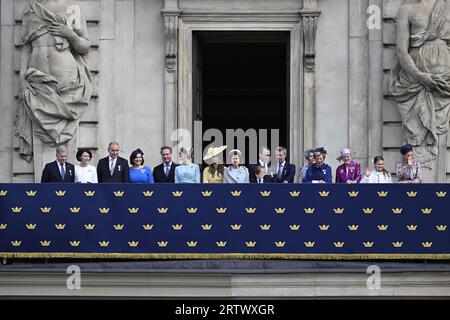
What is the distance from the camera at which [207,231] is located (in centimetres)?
2805

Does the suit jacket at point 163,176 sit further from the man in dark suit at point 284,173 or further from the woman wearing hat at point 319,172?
the woman wearing hat at point 319,172

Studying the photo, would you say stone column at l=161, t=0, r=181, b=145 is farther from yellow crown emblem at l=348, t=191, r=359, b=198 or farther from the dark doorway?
the dark doorway

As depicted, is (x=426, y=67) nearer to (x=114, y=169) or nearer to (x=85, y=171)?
(x=114, y=169)

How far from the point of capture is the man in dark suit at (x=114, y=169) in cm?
2848

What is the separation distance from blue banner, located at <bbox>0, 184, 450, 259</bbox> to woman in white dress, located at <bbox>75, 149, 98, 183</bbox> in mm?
669

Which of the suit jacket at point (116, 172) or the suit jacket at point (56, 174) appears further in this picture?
the suit jacket at point (56, 174)

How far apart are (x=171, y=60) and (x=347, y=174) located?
16.6ft

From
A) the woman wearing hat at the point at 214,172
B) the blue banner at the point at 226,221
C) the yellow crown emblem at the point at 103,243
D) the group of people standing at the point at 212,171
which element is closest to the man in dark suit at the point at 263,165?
the group of people standing at the point at 212,171

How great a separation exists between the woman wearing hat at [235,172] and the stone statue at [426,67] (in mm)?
4481

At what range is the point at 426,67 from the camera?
31.7 meters

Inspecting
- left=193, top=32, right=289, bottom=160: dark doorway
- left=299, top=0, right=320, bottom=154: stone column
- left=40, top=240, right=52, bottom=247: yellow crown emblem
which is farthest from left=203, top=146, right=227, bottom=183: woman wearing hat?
left=193, top=32, right=289, bottom=160: dark doorway

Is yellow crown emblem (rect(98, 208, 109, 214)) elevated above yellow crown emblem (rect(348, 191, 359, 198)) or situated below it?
below

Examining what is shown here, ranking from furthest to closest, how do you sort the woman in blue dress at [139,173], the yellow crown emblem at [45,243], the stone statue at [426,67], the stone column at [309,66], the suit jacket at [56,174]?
the stone column at [309,66]
the stone statue at [426,67]
the suit jacket at [56,174]
the woman in blue dress at [139,173]
the yellow crown emblem at [45,243]

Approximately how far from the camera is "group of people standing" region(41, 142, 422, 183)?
28484mm
